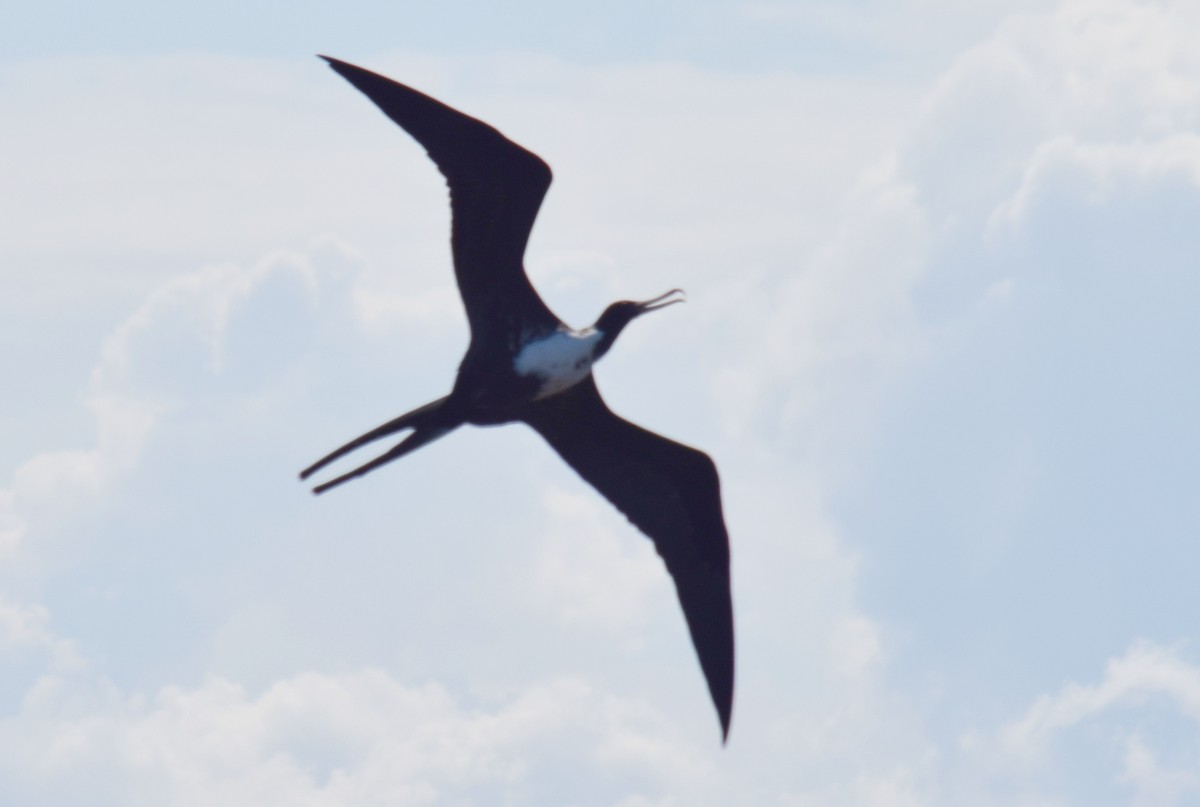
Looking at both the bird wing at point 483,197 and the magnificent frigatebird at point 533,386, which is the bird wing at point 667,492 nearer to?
the magnificent frigatebird at point 533,386

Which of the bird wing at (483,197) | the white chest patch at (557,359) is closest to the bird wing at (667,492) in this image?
the white chest patch at (557,359)

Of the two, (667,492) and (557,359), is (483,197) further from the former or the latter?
(667,492)

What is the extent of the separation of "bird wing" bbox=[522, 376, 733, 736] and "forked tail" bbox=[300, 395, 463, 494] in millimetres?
1403

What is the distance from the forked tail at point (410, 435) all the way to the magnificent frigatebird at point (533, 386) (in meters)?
0.01

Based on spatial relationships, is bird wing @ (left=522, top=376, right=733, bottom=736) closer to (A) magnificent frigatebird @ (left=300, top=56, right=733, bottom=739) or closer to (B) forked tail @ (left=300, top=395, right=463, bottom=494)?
(A) magnificent frigatebird @ (left=300, top=56, right=733, bottom=739)

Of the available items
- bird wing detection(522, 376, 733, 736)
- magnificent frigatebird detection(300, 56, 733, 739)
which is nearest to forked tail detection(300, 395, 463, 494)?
magnificent frigatebird detection(300, 56, 733, 739)

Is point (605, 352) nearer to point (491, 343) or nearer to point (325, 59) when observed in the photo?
point (491, 343)

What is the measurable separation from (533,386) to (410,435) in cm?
108

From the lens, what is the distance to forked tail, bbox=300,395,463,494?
13234mm

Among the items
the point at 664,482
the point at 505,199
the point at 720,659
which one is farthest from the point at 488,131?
the point at 720,659

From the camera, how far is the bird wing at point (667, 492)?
49.4 ft

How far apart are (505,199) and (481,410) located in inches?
70.2

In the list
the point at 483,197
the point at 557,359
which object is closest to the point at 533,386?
the point at 557,359

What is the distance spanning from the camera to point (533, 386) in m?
13.8
